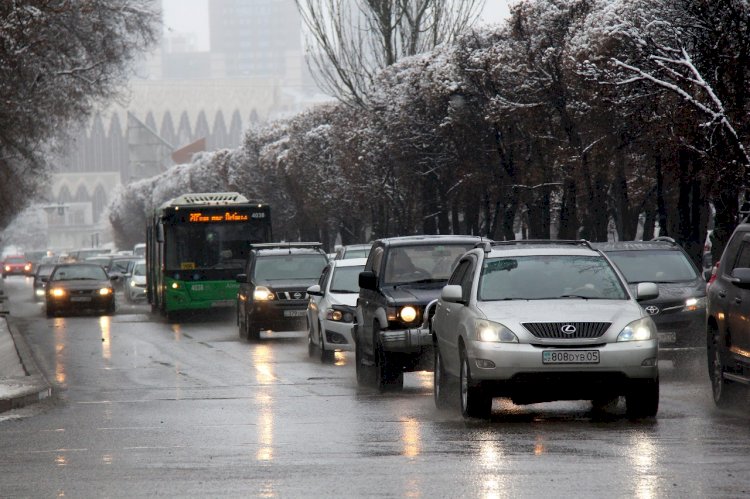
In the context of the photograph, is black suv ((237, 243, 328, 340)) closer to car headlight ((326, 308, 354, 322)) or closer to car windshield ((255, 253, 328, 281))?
car windshield ((255, 253, 328, 281))

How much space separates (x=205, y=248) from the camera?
37.3 meters

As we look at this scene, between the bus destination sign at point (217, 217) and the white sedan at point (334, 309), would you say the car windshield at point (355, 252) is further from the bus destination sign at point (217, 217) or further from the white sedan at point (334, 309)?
the white sedan at point (334, 309)

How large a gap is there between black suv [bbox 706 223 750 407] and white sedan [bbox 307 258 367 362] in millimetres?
8166

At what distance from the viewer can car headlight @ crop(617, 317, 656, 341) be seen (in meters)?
12.9

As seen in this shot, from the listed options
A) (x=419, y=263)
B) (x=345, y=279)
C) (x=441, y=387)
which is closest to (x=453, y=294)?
(x=441, y=387)

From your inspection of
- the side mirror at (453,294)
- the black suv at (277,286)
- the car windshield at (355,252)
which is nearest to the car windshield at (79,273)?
the car windshield at (355,252)

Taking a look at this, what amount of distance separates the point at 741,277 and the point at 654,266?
7279 mm

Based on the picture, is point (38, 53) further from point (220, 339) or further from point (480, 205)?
point (480, 205)

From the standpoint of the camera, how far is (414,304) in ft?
53.5

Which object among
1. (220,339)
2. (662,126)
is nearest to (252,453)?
(662,126)

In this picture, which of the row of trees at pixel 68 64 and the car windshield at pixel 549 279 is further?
the row of trees at pixel 68 64

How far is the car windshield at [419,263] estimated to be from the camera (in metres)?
17.2

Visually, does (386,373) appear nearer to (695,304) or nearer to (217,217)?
(695,304)

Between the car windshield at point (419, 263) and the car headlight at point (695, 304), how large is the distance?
319 centimetres
